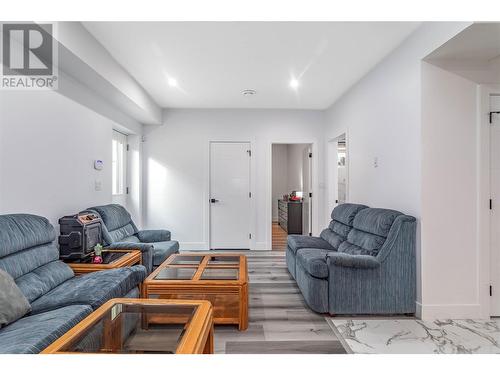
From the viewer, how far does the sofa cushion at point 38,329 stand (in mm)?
1374

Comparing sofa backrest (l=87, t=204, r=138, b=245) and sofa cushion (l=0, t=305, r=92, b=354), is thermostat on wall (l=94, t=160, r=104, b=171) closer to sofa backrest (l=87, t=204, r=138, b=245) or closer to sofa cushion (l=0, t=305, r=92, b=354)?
sofa backrest (l=87, t=204, r=138, b=245)

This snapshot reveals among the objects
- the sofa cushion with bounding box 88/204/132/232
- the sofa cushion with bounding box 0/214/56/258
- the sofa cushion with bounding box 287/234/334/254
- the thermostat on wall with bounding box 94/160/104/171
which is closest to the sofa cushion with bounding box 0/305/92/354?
the sofa cushion with bounding box 0/214/56/258

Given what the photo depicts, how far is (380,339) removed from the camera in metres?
2.24

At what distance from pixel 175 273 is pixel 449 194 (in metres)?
2.57

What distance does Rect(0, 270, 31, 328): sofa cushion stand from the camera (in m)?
1.64

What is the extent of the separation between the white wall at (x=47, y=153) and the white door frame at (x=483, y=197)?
12.9 ft

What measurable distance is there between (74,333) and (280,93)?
4009 millimetres

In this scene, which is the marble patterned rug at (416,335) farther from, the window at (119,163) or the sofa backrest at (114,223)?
the window at (119,163)

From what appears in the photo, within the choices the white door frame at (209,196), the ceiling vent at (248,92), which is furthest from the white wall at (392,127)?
the white door frame at (209,196)

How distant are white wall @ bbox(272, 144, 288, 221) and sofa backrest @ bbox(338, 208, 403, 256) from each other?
20.7ft

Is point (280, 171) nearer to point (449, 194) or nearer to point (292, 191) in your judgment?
point (292, 191)

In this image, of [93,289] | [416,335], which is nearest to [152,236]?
[93,289]

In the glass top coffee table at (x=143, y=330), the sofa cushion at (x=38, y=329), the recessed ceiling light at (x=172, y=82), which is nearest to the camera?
the glass top coffee table at (x=143, y=330)

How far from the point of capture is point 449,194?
8.40 feet
